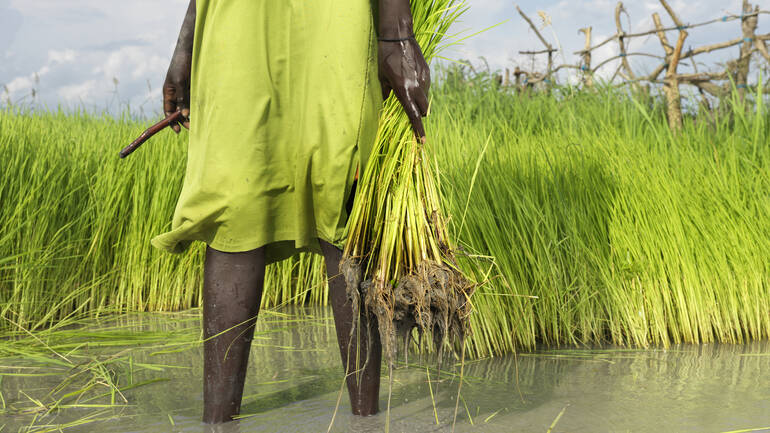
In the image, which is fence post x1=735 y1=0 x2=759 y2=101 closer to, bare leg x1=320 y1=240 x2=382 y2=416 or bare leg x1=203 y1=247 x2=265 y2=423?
bare leg x1=320 y1=240 x2=382 y2=416

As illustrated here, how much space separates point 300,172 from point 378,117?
0.79 feet

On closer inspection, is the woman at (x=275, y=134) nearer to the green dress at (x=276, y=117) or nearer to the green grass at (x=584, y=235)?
the green dress at (x=276, y=117)

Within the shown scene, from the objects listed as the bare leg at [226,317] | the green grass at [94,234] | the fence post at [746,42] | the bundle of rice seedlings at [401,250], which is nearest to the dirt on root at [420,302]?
the bundle of rice seedlings at [401,250]

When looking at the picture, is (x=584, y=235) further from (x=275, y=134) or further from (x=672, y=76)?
(x=672, y=76)

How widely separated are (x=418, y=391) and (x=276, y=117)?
0.94 m

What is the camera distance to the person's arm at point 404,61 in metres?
1.50

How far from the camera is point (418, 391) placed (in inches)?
77.6

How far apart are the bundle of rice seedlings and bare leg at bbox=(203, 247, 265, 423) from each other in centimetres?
30

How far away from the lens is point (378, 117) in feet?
5.31

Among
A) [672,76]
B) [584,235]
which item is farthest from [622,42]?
[584,235]

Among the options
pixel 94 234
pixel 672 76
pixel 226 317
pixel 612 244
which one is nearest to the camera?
pixel 226 317

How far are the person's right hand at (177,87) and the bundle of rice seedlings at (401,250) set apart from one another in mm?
581

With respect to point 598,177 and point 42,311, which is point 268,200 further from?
point 42,311

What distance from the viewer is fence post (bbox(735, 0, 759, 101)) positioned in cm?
488
